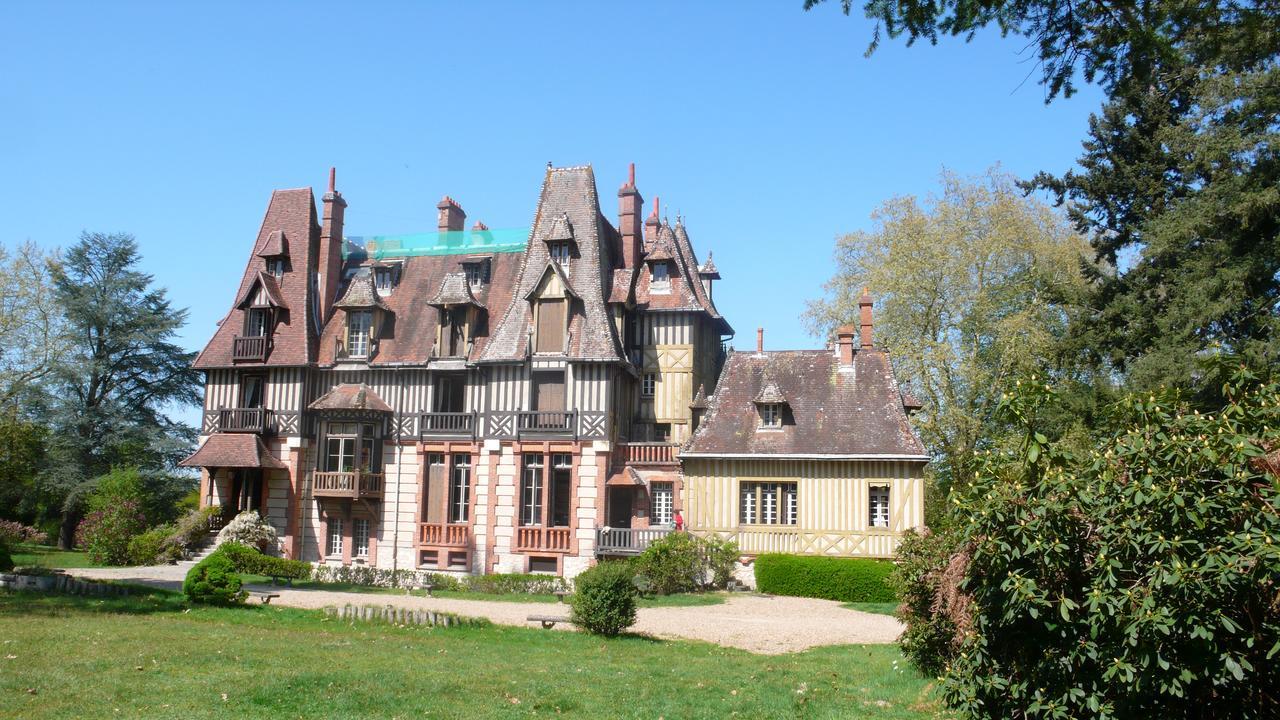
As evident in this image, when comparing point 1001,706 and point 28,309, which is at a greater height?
point 28,309

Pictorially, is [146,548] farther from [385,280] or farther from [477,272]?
[477,272]

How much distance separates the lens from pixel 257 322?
107 feet

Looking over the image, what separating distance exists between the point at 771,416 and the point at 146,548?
18448 millimetres

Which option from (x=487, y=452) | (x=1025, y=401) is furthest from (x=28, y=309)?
(x=1025, y=401)

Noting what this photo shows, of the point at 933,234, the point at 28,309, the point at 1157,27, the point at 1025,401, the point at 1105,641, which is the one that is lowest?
the point at 1105,641

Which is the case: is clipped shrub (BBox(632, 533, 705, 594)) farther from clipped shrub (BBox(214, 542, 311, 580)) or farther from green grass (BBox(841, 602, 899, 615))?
clipped shrub (BBox(214, 542, 311, 580))

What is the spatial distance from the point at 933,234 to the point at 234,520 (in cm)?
2523

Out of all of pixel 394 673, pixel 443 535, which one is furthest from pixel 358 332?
pixel 394 673

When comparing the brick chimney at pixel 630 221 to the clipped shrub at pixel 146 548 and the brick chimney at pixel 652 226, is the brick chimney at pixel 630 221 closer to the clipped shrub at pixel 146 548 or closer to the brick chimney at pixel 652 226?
the brick chimney at pixel 652 226

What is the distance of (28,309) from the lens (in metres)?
38.3

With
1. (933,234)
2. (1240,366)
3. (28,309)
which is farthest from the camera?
(28,309)

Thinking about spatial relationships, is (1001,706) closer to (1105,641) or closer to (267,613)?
(1105,641)

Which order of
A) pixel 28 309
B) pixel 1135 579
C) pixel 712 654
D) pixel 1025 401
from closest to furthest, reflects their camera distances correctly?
pixel 1135 579
pixel 1025 401
pixel 712 654
pixel 28 309

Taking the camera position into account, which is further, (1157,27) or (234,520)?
(234,520)
